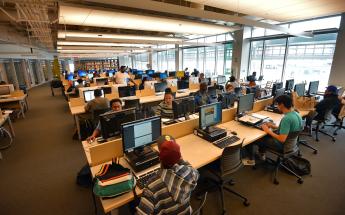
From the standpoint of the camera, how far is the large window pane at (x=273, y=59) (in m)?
7.81

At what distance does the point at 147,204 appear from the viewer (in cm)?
130

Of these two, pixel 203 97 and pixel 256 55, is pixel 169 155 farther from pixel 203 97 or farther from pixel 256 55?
pixel 256 55

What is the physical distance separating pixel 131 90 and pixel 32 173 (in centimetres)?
331

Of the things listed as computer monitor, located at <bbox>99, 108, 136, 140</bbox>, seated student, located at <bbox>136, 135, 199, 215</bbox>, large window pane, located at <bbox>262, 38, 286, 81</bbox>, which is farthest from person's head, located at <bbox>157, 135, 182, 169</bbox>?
large window pane, located at <bbox>262, 38, 286, 81</bbox>

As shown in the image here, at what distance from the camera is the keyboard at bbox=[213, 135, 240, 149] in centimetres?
249

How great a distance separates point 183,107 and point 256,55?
7507mm

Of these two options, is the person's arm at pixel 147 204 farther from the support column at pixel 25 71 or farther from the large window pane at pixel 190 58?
the support column at pixel 25 71

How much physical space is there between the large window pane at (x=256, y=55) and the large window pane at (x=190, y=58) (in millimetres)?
4327

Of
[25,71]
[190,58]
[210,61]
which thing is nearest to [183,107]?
[210,61]

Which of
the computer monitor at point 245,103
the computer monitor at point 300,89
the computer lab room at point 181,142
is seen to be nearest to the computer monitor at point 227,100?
the computer lab room at point 181,142

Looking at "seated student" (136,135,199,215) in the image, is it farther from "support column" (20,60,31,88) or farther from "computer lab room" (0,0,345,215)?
"support column" (20,60,31,88)

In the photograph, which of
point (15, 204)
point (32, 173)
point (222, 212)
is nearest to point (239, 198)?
point (222, 212)

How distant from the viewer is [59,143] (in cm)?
441

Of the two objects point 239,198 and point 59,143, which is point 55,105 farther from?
point 239,198
